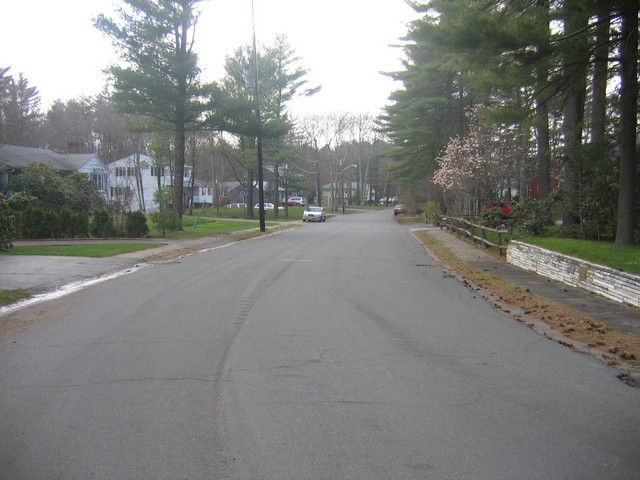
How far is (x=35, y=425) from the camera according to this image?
14.1ft

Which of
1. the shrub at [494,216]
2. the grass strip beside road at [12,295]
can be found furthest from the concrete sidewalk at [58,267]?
the shrub at [494,216]

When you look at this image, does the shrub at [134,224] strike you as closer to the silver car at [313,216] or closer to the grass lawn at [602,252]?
the grass lawn at [602,252]

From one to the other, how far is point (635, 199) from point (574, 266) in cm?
386

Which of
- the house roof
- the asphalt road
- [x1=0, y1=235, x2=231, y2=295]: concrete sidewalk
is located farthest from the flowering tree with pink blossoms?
the house roof

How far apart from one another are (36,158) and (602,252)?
44690 millimetres

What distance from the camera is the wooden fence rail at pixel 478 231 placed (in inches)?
717

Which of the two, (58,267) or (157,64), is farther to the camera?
(157,64)

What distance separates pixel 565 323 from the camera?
8.18 m

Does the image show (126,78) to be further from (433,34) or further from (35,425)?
(35,425)

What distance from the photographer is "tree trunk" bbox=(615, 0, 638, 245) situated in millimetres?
12625

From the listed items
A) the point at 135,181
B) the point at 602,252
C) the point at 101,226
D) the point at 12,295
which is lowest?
the point at 12,295

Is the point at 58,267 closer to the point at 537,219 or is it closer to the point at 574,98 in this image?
the point at 537,219

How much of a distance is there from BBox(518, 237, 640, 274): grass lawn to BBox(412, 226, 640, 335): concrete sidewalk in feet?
2.71

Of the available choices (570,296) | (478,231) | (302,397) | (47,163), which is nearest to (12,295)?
(302,397)
